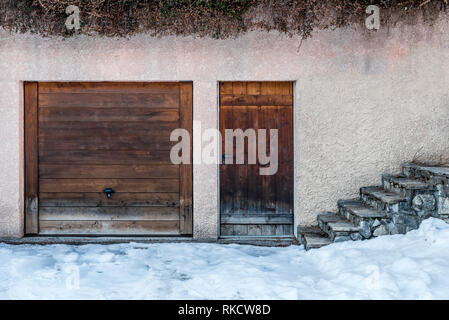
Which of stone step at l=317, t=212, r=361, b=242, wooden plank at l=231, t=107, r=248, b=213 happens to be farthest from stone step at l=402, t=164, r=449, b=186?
wooden plank at l=231, t=107, r=248, b=213

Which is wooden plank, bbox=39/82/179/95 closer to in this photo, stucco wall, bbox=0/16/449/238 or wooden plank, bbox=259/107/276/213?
stucco wall, bbox=0/16/449/238

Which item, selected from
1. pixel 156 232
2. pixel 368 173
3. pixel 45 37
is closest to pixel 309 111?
pixel 368 173

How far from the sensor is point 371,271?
3510 millimetres

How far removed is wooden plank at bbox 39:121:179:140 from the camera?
5.15 metres

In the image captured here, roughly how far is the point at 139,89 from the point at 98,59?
2.10ft

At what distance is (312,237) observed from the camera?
15.1 ft

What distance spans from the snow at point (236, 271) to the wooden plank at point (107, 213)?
47cm

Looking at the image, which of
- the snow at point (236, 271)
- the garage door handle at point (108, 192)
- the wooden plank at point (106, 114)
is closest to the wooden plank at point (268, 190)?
the snow at point (236, 271)

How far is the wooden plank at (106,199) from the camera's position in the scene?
17.0ft

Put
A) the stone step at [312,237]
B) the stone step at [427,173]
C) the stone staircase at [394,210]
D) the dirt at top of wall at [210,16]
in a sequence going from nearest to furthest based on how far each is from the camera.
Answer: the stone step at [427,173] → the stone staircase at [394,210] → the stone step at [312,237] → the dirt at top of wall at [210,16]

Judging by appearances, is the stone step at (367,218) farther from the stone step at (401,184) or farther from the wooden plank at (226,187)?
the wooden plank at (226,187)

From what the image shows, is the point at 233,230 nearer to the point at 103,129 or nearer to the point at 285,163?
the point at 285,163
